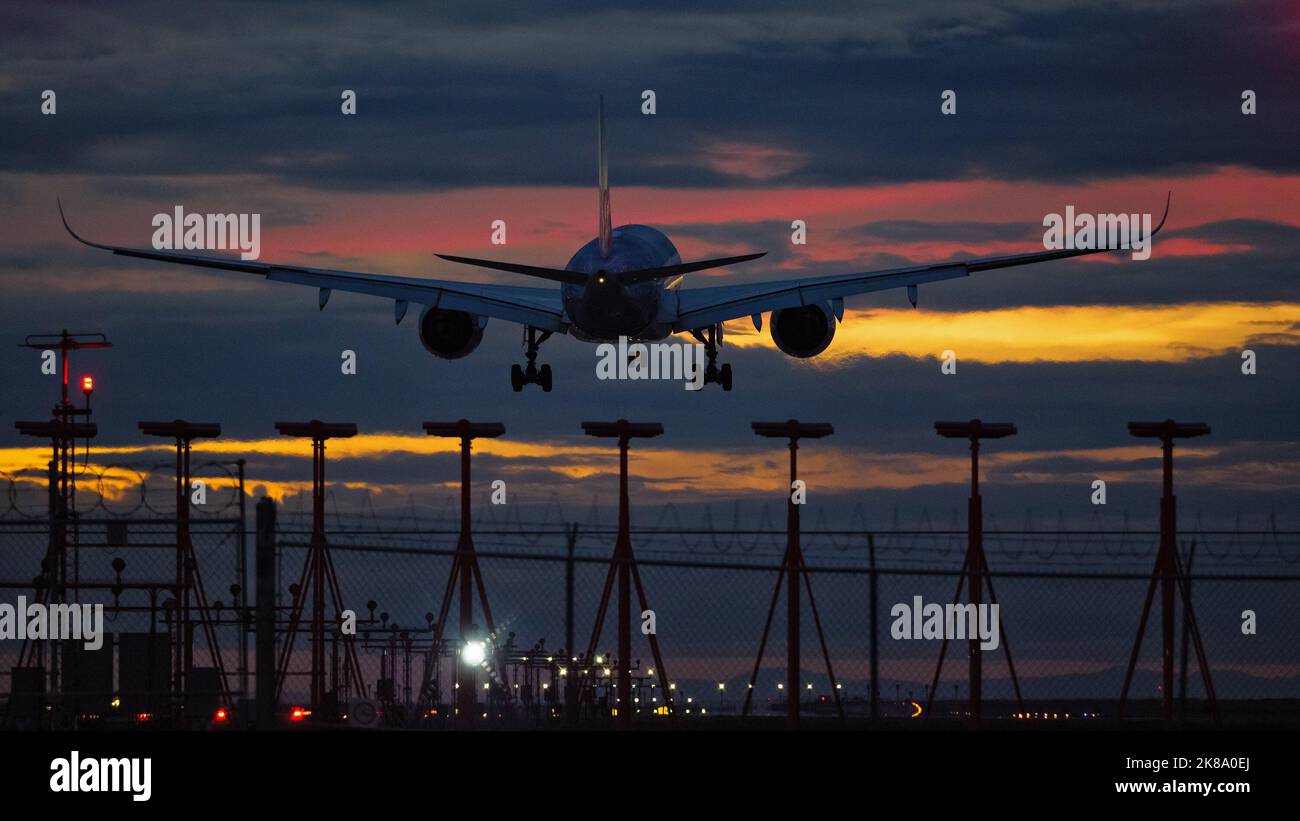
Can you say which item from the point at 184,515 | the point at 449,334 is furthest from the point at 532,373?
the point at 184,515

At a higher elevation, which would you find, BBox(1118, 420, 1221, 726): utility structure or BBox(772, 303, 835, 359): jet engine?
BBox(772, 303, 835, 359): jet engine

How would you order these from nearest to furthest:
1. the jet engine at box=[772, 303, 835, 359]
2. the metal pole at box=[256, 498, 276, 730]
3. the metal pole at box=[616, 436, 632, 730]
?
the metal pole at box=[256, 498, 276, 730], the metal pole at box=[616, 436, 632, 730], the jet engine at box=[772, 303, 835, 359]

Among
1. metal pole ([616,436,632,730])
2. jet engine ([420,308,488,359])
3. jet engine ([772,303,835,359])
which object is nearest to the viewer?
metal pole ([616,436,632,730])

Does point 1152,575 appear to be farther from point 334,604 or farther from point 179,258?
point 179,258

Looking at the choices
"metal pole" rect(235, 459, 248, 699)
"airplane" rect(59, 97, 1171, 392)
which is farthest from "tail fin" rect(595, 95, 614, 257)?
"metal pole" rect(235, 459, 248, 699)

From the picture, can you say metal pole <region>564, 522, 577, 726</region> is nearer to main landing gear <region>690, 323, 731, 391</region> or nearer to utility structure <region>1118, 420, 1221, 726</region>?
utility structure <region>1118, 420, 1221, 726</region>

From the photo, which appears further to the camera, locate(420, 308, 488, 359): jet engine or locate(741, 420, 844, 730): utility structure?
locate(420, 308, 488, 359): jet engine
